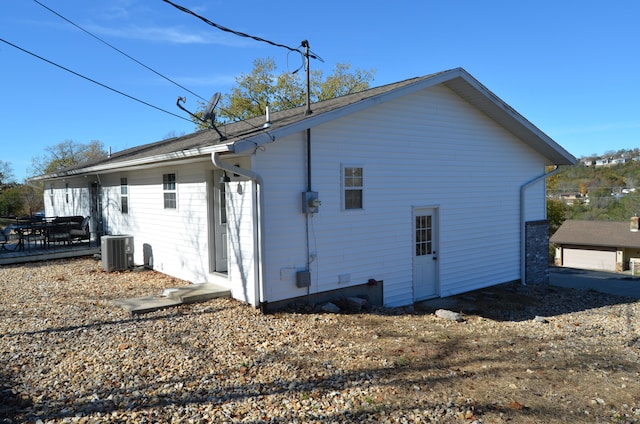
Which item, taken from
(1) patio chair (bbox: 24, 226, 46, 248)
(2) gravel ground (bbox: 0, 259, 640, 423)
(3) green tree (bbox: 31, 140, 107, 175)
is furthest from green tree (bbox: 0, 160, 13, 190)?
(2) gravel ground (bbox: 0, 259, 640, 423)

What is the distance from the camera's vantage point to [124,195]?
13.2m

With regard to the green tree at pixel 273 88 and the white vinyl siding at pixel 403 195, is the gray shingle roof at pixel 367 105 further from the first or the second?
the green tree at pixel 273 88

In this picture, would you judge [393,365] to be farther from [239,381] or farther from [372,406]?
[239,381]

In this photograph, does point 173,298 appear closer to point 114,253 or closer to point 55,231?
point 114,253

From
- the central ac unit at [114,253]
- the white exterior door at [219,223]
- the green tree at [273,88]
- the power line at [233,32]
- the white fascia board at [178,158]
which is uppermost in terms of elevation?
the green tree at [273,88]

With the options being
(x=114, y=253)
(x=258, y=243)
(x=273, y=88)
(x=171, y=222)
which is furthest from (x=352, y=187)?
(x=273, y=88)

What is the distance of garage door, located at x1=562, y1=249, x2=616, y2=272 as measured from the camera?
3306cm

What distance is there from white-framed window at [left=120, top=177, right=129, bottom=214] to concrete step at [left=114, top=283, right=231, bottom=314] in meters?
5.45

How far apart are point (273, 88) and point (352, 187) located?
25.0 meters

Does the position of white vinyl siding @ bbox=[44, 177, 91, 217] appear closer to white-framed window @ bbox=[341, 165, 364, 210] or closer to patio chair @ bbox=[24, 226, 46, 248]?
patio chair @ bbox=[24, 226, 46, 248]

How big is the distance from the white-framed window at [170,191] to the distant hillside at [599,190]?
39983 mm

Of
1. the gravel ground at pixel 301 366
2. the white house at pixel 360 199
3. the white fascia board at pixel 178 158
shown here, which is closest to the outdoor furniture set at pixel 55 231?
the white house at pixel 360 199

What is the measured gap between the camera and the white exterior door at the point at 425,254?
10.1 metres

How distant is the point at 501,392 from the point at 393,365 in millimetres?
1196
